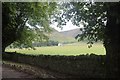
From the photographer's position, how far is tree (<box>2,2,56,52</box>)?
24141 millimetres

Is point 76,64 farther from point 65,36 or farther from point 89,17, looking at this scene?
point 65,36

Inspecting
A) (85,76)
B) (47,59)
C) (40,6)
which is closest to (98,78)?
(85,76)

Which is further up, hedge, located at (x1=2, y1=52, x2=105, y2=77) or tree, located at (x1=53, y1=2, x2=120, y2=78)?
tree, located at (x1=53, y1=2, x2=120, y2=78)

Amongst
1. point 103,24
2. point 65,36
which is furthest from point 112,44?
point 65,36

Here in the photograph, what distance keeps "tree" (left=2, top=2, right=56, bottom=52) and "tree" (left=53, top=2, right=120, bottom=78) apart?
8.73 m

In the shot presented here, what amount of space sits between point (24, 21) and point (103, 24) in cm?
1675

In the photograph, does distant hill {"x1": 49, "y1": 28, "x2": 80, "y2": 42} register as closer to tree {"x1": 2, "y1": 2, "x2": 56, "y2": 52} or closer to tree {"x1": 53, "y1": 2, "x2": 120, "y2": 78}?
tree {"x1": 2, "y1": 2, "x2": 56, "y2": 52}

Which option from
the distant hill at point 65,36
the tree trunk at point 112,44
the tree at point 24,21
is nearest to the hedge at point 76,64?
the tree trunk at point 112,44

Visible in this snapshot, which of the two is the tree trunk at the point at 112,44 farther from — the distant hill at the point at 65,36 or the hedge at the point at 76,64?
the distant hill at the point at 65,36

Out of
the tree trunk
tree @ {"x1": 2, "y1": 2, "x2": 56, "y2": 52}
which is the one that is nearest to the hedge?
the tree trunk

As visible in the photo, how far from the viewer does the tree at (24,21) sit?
24141 millimetres

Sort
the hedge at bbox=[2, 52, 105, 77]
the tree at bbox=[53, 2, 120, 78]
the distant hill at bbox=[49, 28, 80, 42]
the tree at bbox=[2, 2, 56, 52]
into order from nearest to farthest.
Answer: the tree at bbox=[53, 2, 120, 78]
the hedge at bbox=[2, 52, 105, 77]
the tree at bbox=[2, 2, 56, 52]
the distant hill at bbox=[49, 28, 80, 42]

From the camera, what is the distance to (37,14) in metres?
26.8

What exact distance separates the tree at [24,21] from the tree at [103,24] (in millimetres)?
8735
